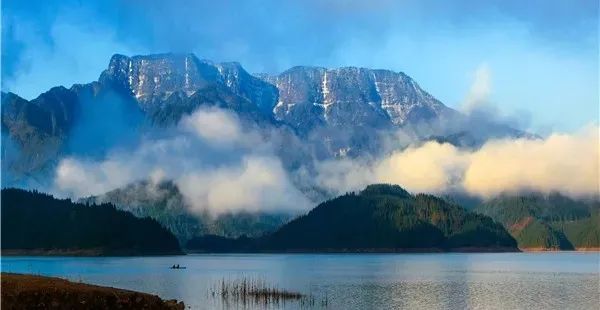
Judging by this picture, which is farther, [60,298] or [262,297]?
[262,297]

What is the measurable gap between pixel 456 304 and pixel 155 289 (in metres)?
51.7

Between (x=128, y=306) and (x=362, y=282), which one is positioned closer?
(x=128, y=306)

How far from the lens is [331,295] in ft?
377

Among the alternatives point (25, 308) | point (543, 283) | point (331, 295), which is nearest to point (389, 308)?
point (331, 295)

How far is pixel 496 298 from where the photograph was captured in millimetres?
110312

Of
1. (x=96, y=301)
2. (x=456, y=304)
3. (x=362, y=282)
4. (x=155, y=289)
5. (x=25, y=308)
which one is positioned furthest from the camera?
(x=362, y=282)

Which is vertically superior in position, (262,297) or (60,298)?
(60,298)

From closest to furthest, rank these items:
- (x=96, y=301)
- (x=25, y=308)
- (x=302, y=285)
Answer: (x=25, y=308)
(x=96, y=301)
(x=302, y=285)

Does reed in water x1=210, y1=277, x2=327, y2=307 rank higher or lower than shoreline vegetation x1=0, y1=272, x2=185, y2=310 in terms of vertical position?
lower

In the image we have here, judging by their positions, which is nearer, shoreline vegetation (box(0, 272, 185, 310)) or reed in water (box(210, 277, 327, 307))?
shoreline vegetation (box(0, 272, 185, 310))

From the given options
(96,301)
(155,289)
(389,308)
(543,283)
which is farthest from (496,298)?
(96,301)

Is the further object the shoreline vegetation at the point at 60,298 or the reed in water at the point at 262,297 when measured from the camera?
the reed in water at the point at 262,297

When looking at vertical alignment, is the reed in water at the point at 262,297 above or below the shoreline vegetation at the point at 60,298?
below

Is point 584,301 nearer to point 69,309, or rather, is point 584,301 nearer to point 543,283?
point 543,283
